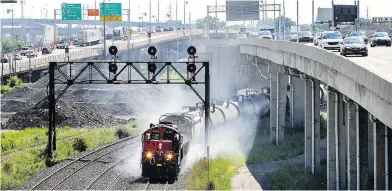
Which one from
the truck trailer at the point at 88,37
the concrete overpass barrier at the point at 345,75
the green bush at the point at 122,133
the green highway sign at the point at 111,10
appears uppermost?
the green highway sign at the point at 111,10

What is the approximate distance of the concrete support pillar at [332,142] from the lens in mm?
37031

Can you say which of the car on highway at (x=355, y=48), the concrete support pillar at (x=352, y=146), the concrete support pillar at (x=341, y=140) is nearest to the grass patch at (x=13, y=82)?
the car on highway at (x=355, y=48)

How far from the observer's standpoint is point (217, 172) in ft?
131

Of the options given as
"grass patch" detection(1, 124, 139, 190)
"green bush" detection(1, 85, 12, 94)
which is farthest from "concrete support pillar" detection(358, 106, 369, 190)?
"green bush" detection(1, 85, 12, 94)

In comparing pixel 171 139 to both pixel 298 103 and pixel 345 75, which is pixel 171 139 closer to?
pixel 345 75

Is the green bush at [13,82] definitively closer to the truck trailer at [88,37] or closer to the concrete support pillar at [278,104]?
the truck trailer at [88,37]

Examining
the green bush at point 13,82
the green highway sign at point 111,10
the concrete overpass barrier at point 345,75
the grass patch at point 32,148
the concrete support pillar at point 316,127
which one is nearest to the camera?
the concrete overpass barrier at point 345,75

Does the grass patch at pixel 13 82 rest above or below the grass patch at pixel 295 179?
above

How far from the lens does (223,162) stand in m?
44.1

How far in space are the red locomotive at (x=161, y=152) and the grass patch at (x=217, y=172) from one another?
1167mm

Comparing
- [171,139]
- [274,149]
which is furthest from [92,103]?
[171,139]

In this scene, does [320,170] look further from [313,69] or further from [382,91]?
[382,91]

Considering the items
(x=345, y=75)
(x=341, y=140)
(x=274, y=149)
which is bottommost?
(x=274, y=149)

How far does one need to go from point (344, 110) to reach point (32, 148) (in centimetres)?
2335
